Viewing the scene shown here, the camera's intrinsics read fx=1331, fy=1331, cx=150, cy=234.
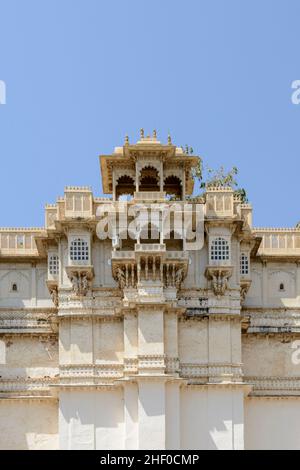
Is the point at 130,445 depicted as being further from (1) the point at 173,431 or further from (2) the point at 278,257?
(2) the point at 278,257

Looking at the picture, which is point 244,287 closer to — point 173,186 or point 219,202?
point 219,202

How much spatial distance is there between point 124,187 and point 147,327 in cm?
517

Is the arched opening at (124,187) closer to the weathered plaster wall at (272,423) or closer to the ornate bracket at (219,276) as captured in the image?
the ornate bracket at (219,276)

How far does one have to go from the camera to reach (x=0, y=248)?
40.9m

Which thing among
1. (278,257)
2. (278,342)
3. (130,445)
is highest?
(278,257)

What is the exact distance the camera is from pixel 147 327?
38.4 meters

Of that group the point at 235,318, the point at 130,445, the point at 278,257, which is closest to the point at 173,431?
the point at 130,445

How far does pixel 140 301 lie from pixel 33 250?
4.45 m

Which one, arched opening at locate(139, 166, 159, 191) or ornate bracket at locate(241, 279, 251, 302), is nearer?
ornate bracket at locate(241, 279, 251, 302)

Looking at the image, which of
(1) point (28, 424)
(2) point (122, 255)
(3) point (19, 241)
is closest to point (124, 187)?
(2) point (122, 255)

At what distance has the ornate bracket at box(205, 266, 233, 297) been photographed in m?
39.2

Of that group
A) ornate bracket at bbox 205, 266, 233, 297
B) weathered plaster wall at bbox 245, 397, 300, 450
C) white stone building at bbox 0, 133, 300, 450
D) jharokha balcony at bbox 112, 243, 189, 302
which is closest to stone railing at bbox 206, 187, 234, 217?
white stone building at bbox 0, 133, 300, 450

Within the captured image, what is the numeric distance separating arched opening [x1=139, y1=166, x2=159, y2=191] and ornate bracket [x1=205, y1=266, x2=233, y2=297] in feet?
11.9

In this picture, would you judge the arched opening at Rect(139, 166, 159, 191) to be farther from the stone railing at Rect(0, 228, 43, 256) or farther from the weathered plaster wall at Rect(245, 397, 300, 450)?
the weathered plaster wall at Rect(245, 397, 300, 450)
